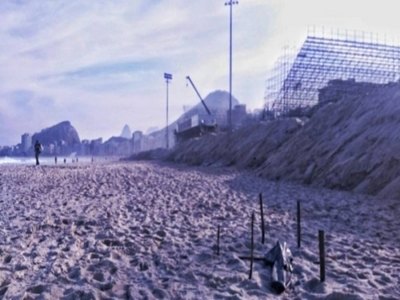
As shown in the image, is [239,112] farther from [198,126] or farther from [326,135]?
[326,135]

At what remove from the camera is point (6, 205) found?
13.3 meters

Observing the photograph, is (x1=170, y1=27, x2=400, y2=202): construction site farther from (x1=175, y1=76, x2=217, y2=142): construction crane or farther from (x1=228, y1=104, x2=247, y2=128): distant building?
(x1=228, y1=104, x2=247, y2=128): distant building

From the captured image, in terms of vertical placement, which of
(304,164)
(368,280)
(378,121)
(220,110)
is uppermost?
(220,110)

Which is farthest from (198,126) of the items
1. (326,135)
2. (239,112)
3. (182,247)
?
(182,247)

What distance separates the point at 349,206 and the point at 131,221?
6.15 m

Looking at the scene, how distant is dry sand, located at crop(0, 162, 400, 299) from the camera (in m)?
5.95

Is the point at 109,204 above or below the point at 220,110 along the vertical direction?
below

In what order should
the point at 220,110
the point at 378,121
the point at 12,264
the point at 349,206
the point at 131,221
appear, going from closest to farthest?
the point at 12,264 < the point at 131,221 < the point at 349,206 < the point at 378,121 < the point at 220,110

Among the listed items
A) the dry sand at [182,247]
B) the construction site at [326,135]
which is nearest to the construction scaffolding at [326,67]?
the construction site at [326,135]

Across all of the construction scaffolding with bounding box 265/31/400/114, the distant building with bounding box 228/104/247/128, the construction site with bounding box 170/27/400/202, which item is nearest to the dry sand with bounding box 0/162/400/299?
the construction site with bounding box 170/27/400/202

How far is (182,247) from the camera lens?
311 inches

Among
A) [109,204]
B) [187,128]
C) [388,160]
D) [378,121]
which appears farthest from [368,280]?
[187,128]

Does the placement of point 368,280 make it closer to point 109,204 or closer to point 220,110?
point 109,204

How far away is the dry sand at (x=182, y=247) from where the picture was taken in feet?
19.5
